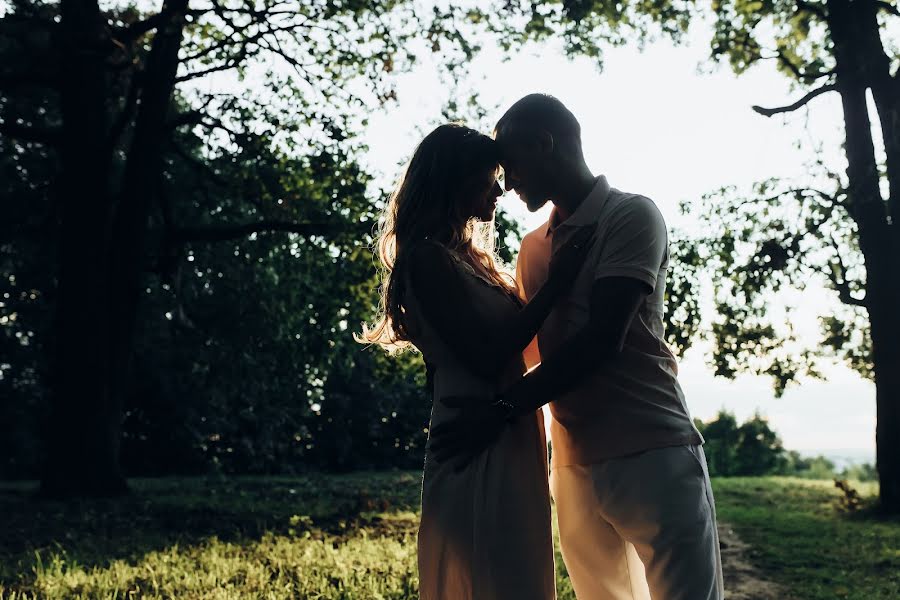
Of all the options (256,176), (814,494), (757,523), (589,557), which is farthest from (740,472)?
(589,557)

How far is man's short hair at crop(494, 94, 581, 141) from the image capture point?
10.6ft

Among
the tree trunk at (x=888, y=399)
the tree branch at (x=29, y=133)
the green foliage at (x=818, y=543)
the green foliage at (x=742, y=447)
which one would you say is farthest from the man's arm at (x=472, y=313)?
the green foliage at (x=742, y=447)

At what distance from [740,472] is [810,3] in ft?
58.5

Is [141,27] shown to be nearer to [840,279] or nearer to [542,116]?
[542,116]

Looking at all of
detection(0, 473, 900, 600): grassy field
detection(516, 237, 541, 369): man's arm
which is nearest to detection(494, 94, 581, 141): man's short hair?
detection(516, 237, 541, 369): man's arm

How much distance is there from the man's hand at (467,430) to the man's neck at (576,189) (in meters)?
0.94

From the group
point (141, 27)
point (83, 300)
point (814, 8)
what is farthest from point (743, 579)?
point (814, 8)

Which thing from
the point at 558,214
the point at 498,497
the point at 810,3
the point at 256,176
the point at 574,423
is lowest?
the point at 498,497

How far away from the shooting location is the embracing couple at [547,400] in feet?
9.11

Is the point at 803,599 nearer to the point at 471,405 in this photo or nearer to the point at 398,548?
the point at 398,548

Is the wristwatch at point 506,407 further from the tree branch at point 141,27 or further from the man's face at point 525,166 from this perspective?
the tree branch at point 141,27

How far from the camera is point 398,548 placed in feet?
27.0

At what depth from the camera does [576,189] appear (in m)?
3.28

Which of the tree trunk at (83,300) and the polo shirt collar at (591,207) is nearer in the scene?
the polo shirt collar at (591,207)
